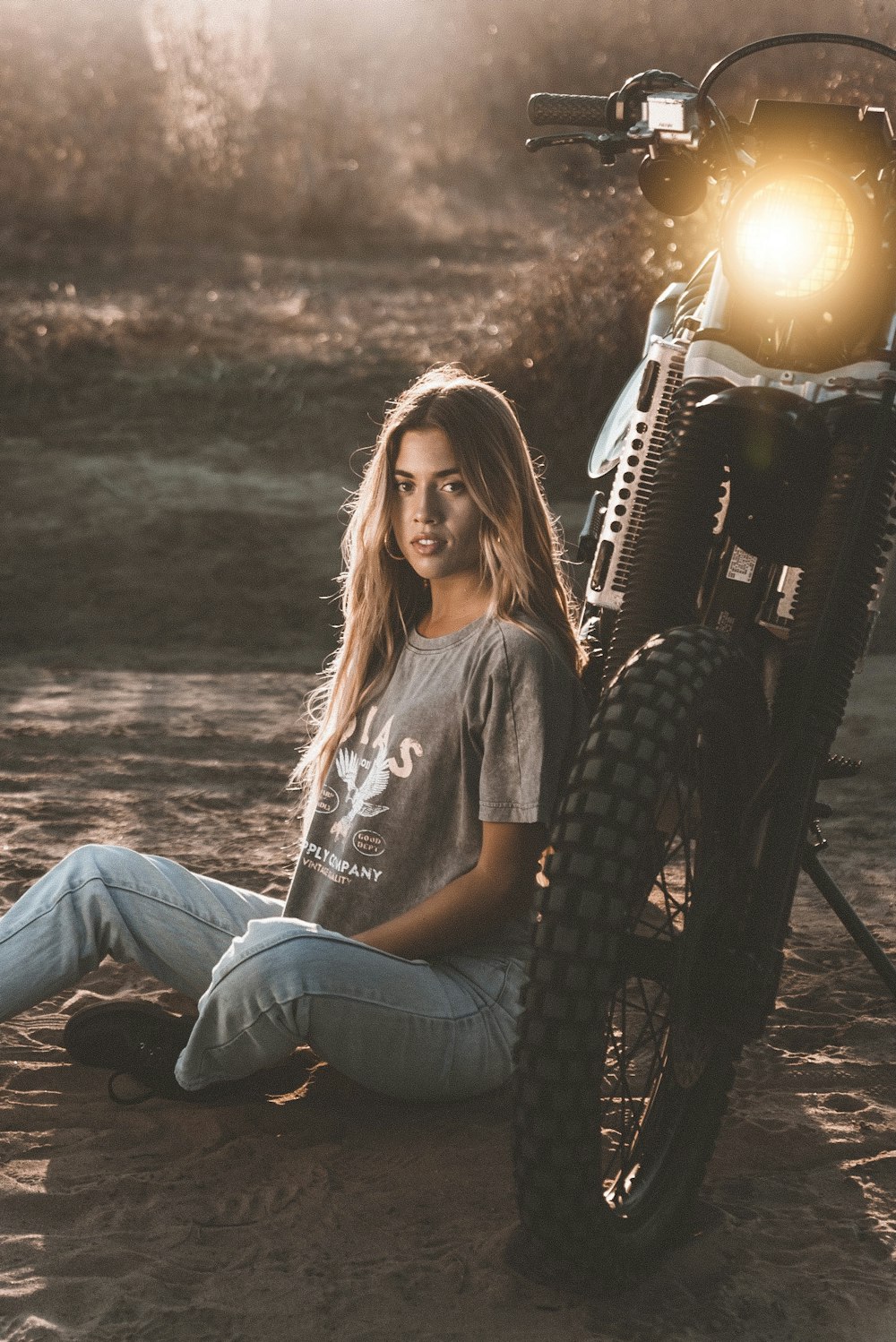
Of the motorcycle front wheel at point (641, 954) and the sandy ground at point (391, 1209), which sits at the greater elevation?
the motorcycle front wheel at point (641, 954)

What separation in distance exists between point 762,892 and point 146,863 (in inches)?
44.4

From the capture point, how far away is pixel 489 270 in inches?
493

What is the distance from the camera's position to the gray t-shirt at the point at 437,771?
8.04ft

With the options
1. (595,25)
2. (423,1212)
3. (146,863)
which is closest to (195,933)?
(146,863)

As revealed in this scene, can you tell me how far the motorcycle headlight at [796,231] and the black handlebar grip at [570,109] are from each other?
0.63 m

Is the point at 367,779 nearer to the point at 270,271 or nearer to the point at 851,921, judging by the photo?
the point at 851,921

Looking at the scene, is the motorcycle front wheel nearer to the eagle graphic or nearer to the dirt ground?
the dirt ground

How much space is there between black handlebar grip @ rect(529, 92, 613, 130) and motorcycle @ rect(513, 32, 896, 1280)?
0.23 m

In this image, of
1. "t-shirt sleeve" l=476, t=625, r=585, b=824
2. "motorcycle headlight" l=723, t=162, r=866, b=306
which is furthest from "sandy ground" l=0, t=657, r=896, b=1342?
"motorcycle headlight" l=723, t=162, r=866, b=306

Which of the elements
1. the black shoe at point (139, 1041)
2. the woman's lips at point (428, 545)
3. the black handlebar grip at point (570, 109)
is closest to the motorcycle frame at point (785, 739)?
the woman's lips at point (428, 545)

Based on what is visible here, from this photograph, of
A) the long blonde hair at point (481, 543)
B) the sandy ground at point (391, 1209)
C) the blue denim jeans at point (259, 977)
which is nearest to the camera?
the sandy ground at point (391, 1209)

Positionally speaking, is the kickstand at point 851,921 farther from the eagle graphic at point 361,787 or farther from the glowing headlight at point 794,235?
the glowing headlight at point 794,235

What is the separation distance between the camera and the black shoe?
8.71ft

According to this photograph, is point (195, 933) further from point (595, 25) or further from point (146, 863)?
point (595, 25)
